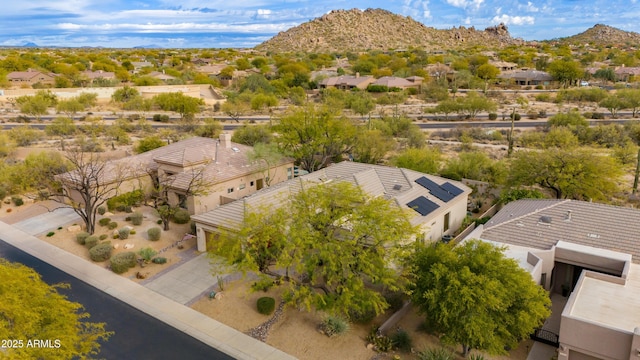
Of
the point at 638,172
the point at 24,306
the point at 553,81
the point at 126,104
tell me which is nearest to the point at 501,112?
the point at 553,81

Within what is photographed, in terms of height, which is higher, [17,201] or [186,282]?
[17,201]

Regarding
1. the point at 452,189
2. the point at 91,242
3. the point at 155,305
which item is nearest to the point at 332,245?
the point at 155,305

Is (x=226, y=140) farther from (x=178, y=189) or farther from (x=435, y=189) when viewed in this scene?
(x=435, y=189)

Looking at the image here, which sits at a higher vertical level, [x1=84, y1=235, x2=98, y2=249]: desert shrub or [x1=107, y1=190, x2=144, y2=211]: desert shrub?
[x1=107, y1=190, x2=144, y2=211]: desert shrub

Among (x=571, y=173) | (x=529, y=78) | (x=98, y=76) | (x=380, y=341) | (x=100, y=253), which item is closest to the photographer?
(x=380, y=341)

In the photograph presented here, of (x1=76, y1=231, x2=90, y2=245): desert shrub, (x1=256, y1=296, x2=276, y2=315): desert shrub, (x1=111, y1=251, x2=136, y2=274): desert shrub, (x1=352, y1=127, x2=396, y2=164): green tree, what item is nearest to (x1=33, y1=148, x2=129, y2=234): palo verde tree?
(x1=76, y1=231, x2=90, y2=245): desert shrub

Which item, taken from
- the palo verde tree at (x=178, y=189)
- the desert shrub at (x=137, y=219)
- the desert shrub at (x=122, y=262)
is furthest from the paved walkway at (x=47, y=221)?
the desert shrub at (x=122, y=262)

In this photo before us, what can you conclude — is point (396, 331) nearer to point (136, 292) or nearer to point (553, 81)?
point (136, 292)

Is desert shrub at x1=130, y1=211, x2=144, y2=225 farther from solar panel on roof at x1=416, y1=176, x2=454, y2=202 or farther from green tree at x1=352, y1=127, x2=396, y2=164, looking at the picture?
green tree at x1=352, y1=127, x2=396, y2=164
